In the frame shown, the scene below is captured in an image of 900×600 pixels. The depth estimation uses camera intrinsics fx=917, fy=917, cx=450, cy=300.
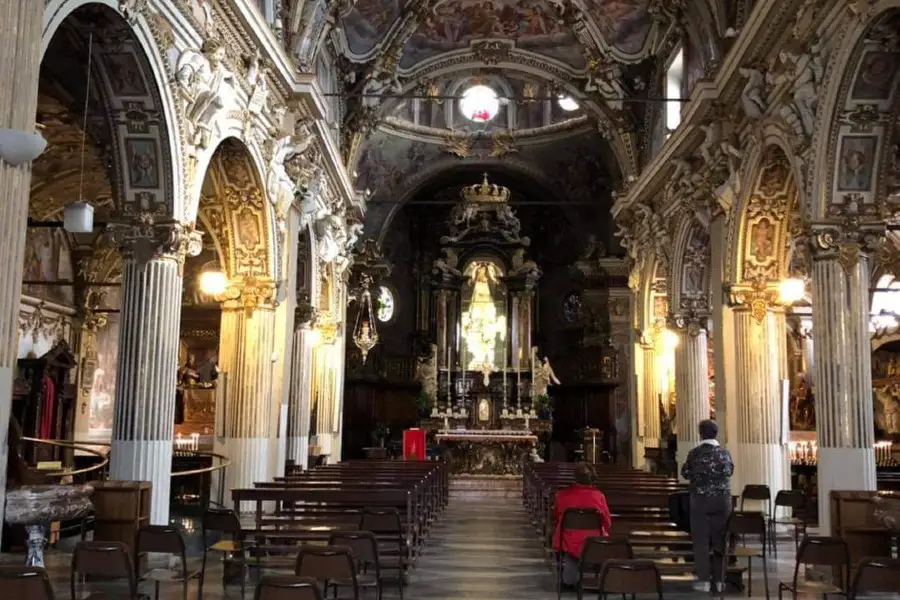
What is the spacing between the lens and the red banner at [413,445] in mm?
23797

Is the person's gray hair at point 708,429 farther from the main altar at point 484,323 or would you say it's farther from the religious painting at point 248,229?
the main altar at point 484,323

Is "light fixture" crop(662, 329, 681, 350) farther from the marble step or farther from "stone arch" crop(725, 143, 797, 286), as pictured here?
"stone arch" crop(725, 143, 797, 286)

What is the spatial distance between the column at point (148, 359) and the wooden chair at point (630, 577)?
6578mm

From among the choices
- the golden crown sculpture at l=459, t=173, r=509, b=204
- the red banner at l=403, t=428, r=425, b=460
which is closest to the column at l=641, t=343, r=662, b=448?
the red banner at l=403, t=428, r=425, b=460

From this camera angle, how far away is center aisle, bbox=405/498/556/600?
9492 millimetres

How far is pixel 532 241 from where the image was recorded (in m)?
32.8

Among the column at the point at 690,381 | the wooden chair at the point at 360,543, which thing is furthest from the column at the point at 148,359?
the column at the point at 690,381

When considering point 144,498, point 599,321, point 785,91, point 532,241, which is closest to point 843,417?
point 785,91

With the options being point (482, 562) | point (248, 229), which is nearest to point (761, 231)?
point (482, 562)

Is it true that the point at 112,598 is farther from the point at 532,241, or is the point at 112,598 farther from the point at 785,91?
the point at 532,241

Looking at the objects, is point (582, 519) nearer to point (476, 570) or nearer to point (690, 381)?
point (476, 570)

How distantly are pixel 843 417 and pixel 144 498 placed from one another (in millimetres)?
8550

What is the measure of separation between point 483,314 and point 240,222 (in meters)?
15.7

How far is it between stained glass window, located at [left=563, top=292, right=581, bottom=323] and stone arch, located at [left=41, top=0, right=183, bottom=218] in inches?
840
